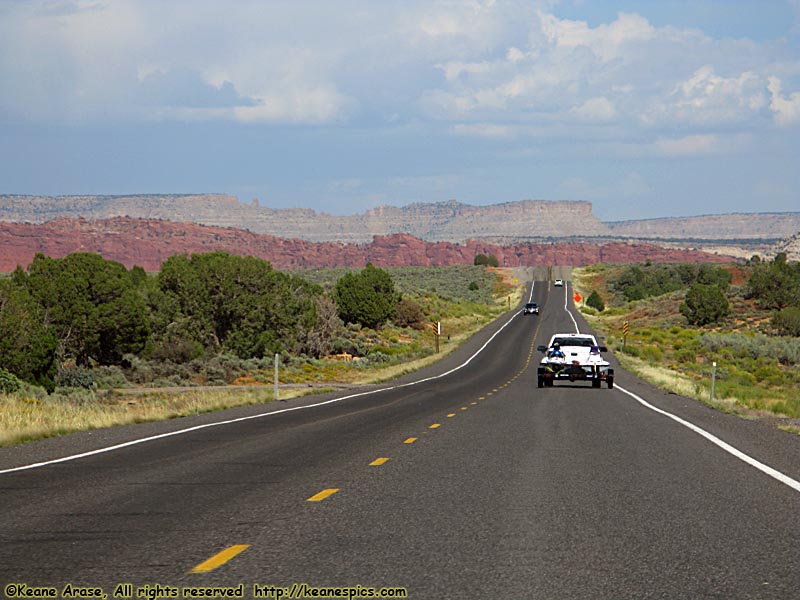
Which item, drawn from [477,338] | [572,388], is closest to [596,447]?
[572,388]

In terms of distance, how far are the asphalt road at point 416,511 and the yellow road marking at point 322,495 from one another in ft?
0.18

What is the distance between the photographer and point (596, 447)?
14.4 metres

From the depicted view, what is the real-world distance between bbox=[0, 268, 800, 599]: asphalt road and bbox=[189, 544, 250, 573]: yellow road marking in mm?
14

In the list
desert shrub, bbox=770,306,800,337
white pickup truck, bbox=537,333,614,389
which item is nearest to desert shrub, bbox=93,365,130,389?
white pickup truck, bbox=537,333,614,389

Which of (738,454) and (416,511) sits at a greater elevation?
(416,511)

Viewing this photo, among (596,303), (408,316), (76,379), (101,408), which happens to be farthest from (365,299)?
(101,408)

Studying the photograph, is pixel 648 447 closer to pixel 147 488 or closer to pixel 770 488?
pixel 770 488

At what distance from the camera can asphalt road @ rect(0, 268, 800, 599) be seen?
6375 millimetres

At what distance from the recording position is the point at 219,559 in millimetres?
6836

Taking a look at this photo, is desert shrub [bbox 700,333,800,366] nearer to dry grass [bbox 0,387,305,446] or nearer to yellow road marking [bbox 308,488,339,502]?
dry grass [bbox 0,387,305,446]

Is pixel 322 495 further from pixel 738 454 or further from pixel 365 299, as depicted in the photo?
pixel 365 299

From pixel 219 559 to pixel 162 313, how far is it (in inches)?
1927

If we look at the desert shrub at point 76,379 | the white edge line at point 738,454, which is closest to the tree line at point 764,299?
the desert shrub at point 76,379

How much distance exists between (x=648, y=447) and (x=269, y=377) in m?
34.7
